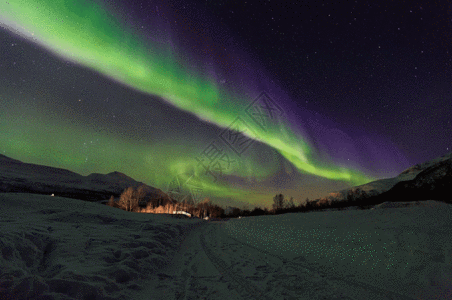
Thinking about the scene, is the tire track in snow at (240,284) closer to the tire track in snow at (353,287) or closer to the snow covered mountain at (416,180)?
the tire track in snow at (353,287)

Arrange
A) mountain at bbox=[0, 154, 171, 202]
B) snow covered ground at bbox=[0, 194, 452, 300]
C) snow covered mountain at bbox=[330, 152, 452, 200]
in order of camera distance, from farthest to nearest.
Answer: mountain at bbox=[0, 154, 171, 202] → snow covered mountain at bbox=[330, 152, 452, 200] → snow covered ground at bbox=[0, 194, 452, 300]

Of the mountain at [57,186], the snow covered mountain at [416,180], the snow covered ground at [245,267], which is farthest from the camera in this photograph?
the mountain at [57,186]

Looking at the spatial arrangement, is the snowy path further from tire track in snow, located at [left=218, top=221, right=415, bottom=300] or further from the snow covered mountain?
the snow covered mountain

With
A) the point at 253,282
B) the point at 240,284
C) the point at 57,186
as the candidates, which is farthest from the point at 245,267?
the point at 57,186

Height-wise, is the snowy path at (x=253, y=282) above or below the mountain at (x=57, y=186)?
below

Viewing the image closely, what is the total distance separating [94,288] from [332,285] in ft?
14.9

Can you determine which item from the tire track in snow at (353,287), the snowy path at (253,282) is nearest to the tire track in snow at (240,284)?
the snowy path at (253,282)

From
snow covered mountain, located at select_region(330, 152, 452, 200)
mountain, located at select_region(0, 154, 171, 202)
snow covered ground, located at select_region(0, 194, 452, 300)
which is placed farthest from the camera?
mountain, located at select_region(0, 154, 171, 202)

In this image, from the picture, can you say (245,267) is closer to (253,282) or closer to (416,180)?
(253,282)

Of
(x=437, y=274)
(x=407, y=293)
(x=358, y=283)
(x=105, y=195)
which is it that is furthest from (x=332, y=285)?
(x=105, y=195)

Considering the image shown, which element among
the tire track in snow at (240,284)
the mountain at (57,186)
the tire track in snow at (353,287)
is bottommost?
the tire track in snow at (240,284)

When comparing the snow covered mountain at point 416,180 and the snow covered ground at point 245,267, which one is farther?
the snow covered mountain at point 416,180

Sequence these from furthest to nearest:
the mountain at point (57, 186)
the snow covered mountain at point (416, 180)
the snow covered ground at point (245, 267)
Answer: the mountain at point (57, 186) → the snow covered mountain at point (416, 180) → the snow covered ground at point (245, 267)

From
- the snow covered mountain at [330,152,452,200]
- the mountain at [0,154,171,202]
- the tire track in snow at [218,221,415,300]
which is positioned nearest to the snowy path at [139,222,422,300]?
the tire track in snow at [218,221,415,300]
